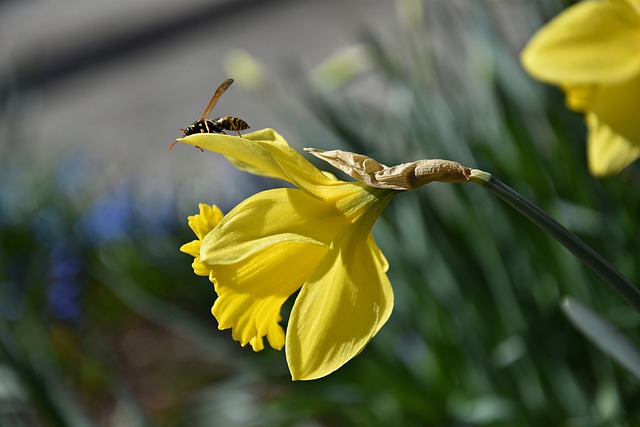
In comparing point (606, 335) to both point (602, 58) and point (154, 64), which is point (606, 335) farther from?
point (154, 64)

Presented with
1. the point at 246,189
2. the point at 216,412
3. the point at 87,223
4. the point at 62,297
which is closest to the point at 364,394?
the point at 216,412

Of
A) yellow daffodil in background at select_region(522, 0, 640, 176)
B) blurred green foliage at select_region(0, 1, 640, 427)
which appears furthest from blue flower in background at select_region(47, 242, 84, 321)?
yellow daffodil in background at select_region(522, 0, 640, 176)

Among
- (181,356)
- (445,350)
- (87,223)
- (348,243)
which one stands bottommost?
(181,356)

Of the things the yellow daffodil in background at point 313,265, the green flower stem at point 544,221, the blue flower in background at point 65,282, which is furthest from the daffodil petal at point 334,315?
the blue flower in background at point 65,282

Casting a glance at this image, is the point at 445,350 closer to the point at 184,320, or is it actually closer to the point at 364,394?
the point at 364,394

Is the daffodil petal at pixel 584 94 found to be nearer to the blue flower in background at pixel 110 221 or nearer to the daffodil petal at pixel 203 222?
the daffodil petal at pixel 203 222

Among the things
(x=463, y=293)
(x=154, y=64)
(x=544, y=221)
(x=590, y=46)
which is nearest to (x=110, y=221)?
(x=463, y=293)
